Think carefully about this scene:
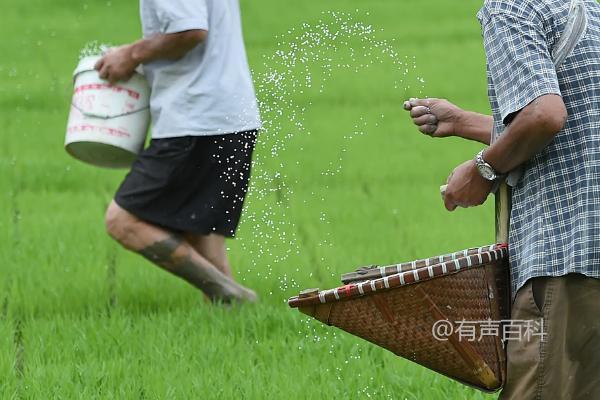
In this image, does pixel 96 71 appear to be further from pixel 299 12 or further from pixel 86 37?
pixel 299 12

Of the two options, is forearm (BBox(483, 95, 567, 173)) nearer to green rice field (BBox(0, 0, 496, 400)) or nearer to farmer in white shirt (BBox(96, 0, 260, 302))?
green rice field (BBox(0, 0, 496, 400))

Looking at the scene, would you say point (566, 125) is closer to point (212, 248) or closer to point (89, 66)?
point (89, 66)

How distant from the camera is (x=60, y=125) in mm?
9734

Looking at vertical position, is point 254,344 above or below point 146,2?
below

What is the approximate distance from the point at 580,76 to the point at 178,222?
2658 millimetres

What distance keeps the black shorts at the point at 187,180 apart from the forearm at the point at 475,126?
213 centimetres

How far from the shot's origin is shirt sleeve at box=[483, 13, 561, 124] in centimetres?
258

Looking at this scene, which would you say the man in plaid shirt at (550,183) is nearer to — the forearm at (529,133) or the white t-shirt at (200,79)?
the forearm at (529,133)

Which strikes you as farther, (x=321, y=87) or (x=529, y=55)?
(x=321, y=87)

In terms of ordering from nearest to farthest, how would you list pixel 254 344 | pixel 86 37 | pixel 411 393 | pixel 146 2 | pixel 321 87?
pixel 411 393 < pixel 254 344 < pixel 146 2 < pixel 321 87 < pixel 86 37

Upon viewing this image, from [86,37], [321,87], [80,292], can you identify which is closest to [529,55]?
[80,292]

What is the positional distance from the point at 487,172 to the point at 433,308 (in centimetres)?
30

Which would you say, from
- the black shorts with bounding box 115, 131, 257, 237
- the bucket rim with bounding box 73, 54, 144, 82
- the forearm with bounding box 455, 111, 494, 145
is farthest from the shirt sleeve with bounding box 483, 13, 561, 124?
the bucket rim with bounding box 73, 54, 144, 82

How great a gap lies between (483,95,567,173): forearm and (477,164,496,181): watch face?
28mm
